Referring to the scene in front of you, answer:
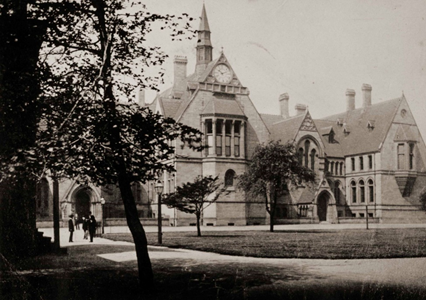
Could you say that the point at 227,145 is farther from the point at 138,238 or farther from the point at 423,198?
the point at 138,238

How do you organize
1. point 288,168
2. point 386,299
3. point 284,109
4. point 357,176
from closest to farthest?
point 386,299, point 288,168, point 357,176, point 284,109

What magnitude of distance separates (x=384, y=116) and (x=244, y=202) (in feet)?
75.4

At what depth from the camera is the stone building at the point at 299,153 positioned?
4272cm

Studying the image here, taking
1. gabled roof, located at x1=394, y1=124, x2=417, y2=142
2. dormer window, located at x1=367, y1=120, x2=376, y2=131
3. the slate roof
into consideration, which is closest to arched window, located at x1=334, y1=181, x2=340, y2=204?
the slate roof

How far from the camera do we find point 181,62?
182 ft

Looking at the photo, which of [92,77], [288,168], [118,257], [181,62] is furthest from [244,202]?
[92,77]

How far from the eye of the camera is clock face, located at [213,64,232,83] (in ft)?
145

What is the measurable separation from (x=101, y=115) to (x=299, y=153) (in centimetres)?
4116

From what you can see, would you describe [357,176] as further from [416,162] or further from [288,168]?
[288,168]

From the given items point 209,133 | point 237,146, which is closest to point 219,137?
point 209,133

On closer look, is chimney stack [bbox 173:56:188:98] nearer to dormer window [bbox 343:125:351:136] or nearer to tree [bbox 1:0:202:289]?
dormer window [bbox 343:125:351:136]

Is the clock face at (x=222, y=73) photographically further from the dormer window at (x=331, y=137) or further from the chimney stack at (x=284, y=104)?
the chimney stack at (x=284, y=104)

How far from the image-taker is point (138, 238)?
34.7ft

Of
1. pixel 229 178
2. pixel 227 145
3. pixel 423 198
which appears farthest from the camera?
pixel 423 198
